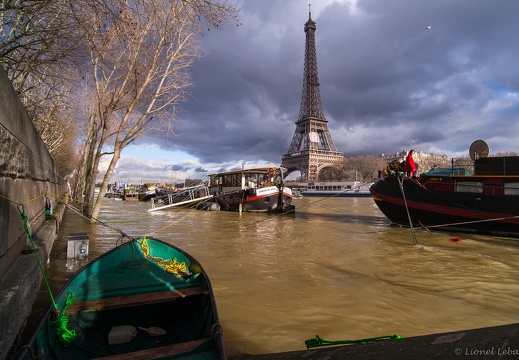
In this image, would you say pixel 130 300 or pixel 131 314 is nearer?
pixel 130 300

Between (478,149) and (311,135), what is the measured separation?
73.4 metres

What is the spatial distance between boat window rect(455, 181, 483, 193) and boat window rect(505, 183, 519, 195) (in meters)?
0.82

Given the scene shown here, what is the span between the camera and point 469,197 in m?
12.7

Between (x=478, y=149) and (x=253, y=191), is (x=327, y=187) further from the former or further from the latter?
(x=478, y=149)

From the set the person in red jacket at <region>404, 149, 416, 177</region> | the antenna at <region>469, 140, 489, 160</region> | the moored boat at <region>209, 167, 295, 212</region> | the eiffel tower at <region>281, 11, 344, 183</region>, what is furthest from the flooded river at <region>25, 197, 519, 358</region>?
the eiffel tower at <region>281, 11, 344, 183</region>

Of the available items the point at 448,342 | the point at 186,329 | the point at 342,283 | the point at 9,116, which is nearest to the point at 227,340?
the point at 186,329

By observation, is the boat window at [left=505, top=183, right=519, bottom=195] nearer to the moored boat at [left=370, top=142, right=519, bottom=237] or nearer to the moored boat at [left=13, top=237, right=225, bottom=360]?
the moored boat at [left=370, top=142, right=519, bottom=237]

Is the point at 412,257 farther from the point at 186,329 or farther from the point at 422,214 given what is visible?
the point at 186,329

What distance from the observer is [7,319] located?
2869mm

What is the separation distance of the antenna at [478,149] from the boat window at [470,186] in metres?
1.77

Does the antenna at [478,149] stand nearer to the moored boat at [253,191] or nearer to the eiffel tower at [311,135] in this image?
the moored boat at [253,191]

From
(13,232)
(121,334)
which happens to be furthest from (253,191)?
(121,334)

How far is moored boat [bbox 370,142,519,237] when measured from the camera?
12.0 m

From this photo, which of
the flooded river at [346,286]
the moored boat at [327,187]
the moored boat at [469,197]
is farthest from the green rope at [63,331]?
the moored boat at [327,187]
